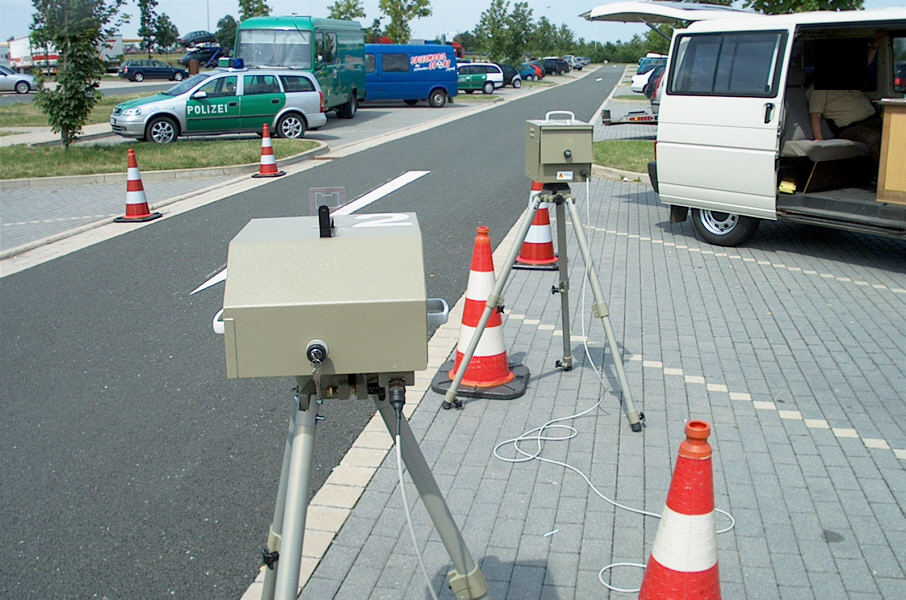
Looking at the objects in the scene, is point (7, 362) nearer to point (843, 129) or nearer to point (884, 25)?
point (884, 25)

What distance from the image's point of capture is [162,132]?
18.5 metres

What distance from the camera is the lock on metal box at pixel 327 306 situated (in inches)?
82.9

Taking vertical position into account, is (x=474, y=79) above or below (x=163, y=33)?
below

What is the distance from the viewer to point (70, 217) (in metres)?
11.5

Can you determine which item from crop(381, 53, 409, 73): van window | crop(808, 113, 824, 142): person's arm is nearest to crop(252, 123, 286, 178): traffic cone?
crop(808, 113, 824, 142): person's arm

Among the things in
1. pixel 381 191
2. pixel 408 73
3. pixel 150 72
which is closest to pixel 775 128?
pixel 381 191

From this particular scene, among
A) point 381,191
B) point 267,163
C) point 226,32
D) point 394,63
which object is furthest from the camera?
point 226,32

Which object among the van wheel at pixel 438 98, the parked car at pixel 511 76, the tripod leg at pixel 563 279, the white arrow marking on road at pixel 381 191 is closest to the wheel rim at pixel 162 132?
the white arrow marking on road at pixel 381 191

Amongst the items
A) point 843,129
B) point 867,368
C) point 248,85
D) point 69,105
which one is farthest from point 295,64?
point 867,368

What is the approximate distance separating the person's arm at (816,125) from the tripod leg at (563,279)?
546cm

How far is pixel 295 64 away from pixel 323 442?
2061 centimetres

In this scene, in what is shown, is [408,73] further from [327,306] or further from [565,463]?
[327,306]

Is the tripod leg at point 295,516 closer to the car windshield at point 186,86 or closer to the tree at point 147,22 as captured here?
the car windshield at point 186,86

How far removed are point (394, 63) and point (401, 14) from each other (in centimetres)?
1810
